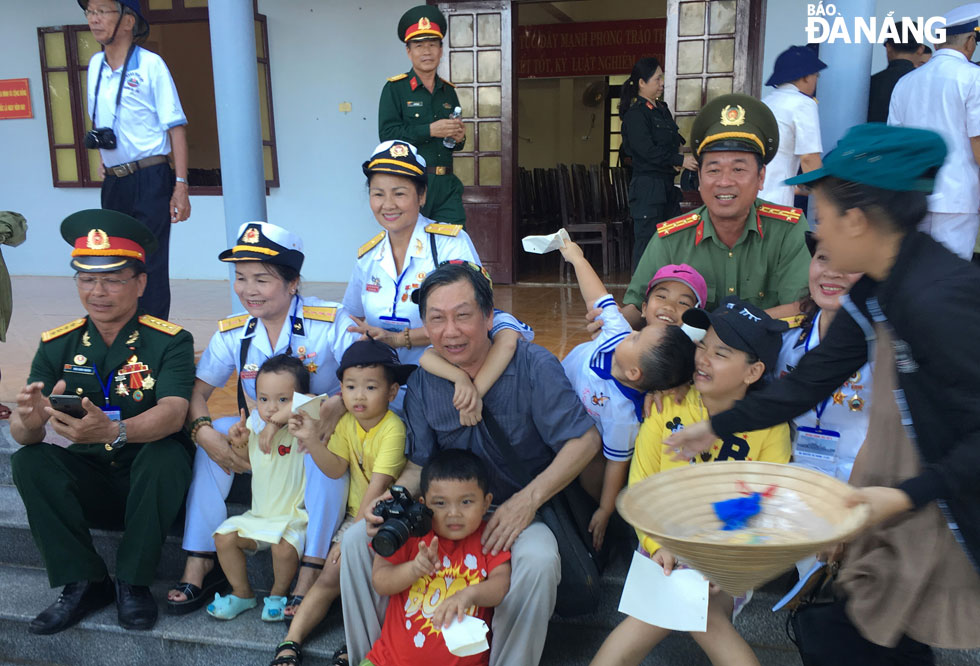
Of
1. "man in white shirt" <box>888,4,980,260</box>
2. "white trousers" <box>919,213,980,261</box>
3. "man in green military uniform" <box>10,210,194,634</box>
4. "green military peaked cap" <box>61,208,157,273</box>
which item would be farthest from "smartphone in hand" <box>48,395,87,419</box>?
"white trousers" <box>919,213,980,261</box>

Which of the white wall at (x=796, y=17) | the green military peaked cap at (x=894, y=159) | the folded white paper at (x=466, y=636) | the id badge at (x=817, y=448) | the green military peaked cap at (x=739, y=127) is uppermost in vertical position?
the white wall at (x=796, y=17)

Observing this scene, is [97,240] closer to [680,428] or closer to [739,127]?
[680,428]

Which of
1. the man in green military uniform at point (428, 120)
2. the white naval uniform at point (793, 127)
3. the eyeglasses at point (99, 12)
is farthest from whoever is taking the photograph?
the man in green military uniform at point (428, 120)

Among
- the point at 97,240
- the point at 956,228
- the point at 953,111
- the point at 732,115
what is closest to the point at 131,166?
the point at 97,240

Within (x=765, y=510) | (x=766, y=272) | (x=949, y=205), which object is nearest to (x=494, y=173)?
(x=949, y=205)

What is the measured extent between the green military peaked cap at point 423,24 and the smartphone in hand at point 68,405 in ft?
8.68

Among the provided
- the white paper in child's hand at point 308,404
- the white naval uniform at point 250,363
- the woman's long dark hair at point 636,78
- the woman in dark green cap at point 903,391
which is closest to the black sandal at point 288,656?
the white naval uniform at point 250,363

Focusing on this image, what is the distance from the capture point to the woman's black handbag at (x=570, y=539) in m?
2.17

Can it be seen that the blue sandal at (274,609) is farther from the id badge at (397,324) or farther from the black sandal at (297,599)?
the id badge at (397,324)

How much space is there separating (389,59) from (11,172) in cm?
373

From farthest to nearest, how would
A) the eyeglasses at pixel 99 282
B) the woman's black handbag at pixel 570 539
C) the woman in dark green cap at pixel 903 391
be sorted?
the eyeglasses at pixel 99 282 < the woman's black handbag at pixel 570 539 < the woman in dark green cap at pixel 903 391

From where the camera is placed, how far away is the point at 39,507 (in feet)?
7.98

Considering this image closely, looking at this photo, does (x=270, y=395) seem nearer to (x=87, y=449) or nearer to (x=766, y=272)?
(x=87, y=449)

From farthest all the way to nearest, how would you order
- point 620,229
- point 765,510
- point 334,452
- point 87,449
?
point 620,229 < point 87,449 < point 334,452 < point 765,510
